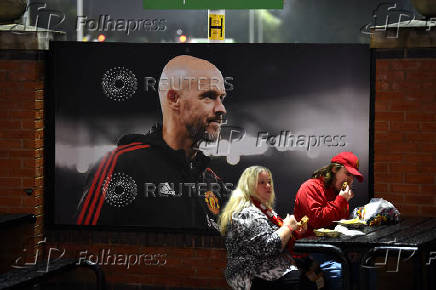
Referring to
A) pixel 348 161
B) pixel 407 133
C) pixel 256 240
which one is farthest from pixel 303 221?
pixel 407 133

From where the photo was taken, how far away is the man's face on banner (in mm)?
8438

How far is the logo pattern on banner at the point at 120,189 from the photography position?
8570 mm

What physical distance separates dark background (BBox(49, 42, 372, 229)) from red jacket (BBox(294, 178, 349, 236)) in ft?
3.40

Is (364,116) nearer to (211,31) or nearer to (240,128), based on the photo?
(240,128)

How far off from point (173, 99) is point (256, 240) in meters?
2.37

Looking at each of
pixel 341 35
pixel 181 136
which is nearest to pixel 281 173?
pixel 181 136

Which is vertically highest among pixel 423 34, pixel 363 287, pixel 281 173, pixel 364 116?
pixel 423 34

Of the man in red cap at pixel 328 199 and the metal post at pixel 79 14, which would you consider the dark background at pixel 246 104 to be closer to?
the metal post at pixel 79 14

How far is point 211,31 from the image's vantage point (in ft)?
29.3

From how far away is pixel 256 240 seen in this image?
6.57 meters

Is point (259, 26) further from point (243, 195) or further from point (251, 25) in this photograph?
point (243, 195)

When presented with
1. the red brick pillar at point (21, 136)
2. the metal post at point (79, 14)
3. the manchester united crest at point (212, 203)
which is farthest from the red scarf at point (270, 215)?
the metal post at point (79, 14)

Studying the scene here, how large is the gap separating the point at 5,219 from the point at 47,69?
154 centimetres

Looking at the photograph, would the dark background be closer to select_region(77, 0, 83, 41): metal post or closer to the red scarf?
select_region(77, 0, 83, 41): metal post
